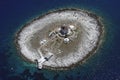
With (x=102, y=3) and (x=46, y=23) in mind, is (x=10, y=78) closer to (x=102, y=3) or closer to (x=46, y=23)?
(x=46, y=23)

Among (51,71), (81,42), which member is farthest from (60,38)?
(51,71)

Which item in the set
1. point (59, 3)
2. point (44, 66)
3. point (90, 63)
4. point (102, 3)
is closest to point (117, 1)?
point (102, 3)

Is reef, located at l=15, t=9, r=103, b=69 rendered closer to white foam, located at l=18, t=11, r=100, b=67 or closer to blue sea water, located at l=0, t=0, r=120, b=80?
white foam, located at l=18, t=11, r=100, b=67

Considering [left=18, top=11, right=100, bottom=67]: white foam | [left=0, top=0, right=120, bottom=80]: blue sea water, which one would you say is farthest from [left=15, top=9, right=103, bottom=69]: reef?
[left=0, top=0, right=120, bottom=80]: blue sea water

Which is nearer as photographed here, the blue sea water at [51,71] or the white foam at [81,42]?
the blue sea water at [51,71]

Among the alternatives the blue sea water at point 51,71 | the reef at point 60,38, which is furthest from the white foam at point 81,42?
the blue sea water at point 51,71

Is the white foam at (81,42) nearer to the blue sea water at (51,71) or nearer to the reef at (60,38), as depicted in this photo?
the reef at (60,38)
